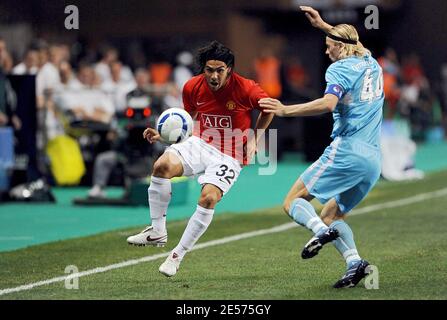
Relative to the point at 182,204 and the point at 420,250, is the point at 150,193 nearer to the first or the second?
the point at 420,250

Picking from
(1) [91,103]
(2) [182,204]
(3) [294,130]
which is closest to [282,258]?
(2) [182,204]

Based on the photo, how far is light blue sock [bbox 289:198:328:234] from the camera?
9914 millimetres

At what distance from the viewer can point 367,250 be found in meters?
12.8

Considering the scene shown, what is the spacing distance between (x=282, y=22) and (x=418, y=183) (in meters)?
15.7

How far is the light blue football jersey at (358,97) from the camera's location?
32.4ft

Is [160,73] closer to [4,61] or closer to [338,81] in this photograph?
[4,61]

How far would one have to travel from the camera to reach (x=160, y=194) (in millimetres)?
10773

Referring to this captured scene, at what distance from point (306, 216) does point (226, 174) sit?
98cm

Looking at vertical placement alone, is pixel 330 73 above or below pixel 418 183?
above

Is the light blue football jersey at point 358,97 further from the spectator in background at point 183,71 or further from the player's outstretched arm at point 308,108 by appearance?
the spectator in background at point 183,71

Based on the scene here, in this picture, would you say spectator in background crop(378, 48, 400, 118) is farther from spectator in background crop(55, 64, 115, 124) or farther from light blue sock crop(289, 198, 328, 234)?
light blue sock crop(289, 198, 328, 234)

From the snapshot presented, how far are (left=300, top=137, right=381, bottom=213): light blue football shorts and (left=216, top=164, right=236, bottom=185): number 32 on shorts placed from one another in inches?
31.1

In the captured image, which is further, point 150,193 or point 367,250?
point 367,250
